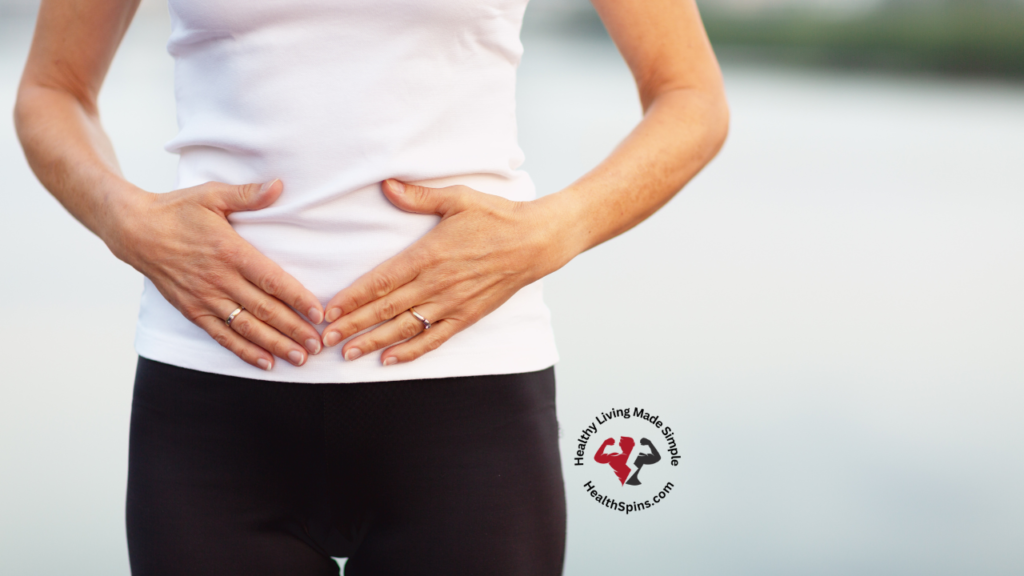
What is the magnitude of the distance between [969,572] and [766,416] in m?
0.63

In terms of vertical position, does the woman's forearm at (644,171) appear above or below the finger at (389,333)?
above

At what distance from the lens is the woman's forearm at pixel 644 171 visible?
0.61 m

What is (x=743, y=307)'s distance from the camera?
9.39 ft

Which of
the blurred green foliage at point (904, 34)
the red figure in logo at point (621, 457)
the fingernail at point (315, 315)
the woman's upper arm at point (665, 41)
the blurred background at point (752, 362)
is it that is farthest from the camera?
the blurred green foliage at point (904, 34)

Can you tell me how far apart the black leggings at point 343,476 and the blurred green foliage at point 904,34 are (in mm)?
9781

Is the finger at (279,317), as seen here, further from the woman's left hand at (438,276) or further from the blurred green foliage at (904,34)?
the blurred green foliage at (904,34)

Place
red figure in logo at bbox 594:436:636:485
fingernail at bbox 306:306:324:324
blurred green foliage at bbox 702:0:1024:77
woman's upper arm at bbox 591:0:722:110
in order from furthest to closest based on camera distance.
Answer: blurred green foliage at bbox 702:0:1024:77 < red figure in logo at bbox 594:436:636:485 < woman's upper arm at bbox 591:0:722:110 < fingernail at bbox 306:306:324:324

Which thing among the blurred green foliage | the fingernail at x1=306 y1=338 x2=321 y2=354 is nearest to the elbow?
the fingernail at x1=306 y1=338 x2=321 y2=354

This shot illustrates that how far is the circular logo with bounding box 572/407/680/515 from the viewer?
1531 millimetres

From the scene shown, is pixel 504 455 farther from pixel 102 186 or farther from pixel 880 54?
pixel 880 54

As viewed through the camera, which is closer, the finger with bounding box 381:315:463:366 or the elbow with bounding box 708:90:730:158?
the finger with bounding box 381:315:463:366

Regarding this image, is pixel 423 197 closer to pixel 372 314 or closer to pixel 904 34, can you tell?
pixel 372 314

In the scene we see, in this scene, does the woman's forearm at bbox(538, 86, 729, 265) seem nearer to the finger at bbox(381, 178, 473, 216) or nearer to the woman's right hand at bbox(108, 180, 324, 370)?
the finger at bbox(381, 178, 473, 216)

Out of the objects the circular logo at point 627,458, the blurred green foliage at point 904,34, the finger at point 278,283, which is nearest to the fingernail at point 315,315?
the finger at point 278,283
